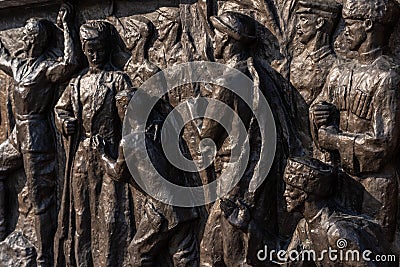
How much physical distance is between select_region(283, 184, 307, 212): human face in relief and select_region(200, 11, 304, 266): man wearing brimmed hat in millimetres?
256

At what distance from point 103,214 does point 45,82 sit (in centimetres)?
103

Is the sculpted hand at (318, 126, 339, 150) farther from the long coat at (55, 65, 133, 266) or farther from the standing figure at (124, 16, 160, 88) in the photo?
the long coat at (55, 65, 133, 266)

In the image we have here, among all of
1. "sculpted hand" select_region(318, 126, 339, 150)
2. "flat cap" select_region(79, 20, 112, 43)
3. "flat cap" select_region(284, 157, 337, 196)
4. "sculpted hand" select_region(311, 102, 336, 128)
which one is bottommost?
"flat cap" select_region(284, 157, 337, 196)

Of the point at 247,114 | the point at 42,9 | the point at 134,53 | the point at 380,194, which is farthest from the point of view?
the point at 42,9

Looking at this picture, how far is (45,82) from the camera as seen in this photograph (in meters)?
5.41

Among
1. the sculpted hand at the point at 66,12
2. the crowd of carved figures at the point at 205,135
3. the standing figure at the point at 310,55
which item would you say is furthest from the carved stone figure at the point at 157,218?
the standing figure at the point at 310,55

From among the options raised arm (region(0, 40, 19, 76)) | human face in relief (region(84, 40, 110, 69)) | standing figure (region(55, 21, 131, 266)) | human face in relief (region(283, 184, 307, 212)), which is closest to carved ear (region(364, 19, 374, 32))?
human face in relief (region(283, 184, 307, 212))

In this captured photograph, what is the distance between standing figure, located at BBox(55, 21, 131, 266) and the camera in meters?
5.12

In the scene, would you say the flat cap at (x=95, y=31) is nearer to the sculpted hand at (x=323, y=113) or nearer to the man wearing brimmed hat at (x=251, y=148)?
the man wearing brimmed hat at (x=251, y=148)

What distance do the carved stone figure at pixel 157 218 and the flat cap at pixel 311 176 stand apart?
0.83m

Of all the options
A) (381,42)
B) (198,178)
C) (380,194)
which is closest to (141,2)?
(198,178)

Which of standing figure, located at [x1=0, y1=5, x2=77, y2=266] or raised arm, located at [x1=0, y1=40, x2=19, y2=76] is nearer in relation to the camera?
standing figure, located at [x1=0, y1=5, x2=77, y2=266]

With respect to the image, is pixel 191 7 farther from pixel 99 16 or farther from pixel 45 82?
pixel 45 82

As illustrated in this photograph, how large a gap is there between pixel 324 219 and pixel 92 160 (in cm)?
169
